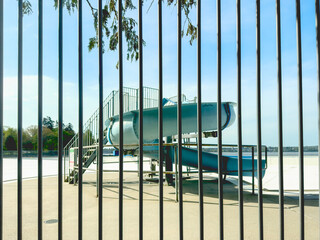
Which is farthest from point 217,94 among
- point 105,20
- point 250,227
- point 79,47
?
point 105,20

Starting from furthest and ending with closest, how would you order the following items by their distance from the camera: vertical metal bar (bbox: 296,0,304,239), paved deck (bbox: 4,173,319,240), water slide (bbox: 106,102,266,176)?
1. water slide (bbox: 106,102,266,176)
2. paved deck (bbox: 4,173,319,240)
3. vertical metal bar (bbox: 296,0,304,239)

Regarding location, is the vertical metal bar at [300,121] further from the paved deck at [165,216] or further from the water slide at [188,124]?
the water slide at [188,124]

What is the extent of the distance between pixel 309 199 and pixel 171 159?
390 centimetres

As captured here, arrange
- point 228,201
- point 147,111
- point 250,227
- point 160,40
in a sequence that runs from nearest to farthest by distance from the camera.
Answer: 1. point 160,40
2. point 250,227
3. point 228,201
4. point 147,111

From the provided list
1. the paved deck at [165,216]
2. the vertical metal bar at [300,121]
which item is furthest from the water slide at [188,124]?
the vertical metal bar at [300,121]

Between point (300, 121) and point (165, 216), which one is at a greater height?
point (300, 121)

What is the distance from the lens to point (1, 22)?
1.79 metres

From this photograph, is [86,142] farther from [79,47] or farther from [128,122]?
[79,47]

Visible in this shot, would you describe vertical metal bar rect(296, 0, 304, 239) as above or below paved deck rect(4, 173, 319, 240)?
above

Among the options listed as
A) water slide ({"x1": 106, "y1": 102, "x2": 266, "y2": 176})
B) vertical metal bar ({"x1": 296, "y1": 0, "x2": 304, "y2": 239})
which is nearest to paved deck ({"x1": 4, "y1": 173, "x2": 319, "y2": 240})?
water slide ({"x1": 106, "y1": 102, "x2": 266, "y2": 176})

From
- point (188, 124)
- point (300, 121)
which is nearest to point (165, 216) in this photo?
point (300, 121)

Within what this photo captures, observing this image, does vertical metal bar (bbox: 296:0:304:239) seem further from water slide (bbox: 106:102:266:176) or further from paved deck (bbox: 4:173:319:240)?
water slide (bbox: 106:102:266:176)

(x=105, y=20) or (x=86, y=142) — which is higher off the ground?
(x=105, y=20)

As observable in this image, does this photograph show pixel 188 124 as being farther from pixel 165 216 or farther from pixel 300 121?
pixel 300 121
